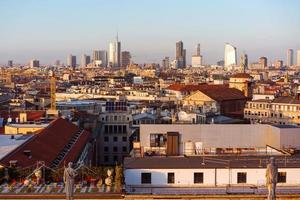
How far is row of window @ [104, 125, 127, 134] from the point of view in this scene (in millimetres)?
56406

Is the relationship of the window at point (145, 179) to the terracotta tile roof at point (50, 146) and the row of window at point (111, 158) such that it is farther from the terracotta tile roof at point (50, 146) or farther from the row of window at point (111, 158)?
the row of window at point (111, 158)

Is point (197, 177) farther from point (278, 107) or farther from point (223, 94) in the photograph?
point (223, 94)

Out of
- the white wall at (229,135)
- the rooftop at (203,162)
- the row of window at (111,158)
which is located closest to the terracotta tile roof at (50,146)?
the white wall at (229,135)

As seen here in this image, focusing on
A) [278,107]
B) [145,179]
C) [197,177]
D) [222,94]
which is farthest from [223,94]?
[145,179]

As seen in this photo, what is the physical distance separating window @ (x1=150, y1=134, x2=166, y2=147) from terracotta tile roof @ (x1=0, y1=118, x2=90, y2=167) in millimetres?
5322

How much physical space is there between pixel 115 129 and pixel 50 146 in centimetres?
2409

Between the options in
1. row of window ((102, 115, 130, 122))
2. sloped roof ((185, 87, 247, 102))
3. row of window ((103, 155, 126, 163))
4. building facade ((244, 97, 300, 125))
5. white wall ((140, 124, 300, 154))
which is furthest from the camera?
sloped roof ((185, 87, 247, 102))

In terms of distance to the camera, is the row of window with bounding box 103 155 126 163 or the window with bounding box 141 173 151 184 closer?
the window with bounding box 141 173 151 184

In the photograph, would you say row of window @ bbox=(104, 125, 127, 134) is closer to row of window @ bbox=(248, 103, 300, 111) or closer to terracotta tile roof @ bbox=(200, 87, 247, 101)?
row of window @ bbox=(248, 103, 300, 111)

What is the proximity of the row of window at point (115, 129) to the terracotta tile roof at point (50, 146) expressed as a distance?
506 inches

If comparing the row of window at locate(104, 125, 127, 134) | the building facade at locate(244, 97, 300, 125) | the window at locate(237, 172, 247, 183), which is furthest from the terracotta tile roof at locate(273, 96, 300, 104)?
the window at locate(237, 172, 247, 183)

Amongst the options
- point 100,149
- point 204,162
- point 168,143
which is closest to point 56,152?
point 168,143

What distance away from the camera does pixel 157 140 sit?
88.1 feet

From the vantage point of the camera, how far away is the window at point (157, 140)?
26.8 meters
